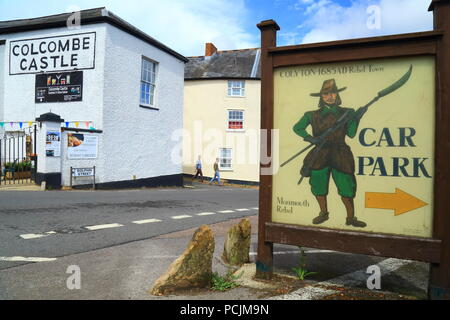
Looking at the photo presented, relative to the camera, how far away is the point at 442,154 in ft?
10.3

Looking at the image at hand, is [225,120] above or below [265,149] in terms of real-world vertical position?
above

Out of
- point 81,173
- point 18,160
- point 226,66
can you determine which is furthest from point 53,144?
point 226,66

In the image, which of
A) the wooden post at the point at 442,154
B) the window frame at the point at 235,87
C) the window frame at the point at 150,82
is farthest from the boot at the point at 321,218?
the window frame at the point at 235,87

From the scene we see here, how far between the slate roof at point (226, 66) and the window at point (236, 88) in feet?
1.73

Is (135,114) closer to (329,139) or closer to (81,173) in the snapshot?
(81,173)

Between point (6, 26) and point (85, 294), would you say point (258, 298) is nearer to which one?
point (85, 294)

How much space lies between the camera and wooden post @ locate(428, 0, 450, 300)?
3109 mm

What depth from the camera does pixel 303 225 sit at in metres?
3.72

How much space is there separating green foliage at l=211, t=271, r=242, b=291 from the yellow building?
24.8 metres

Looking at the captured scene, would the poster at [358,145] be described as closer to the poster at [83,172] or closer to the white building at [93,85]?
the white building at [93,85]

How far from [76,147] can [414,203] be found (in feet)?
42.9

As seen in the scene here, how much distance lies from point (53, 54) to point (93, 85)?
9.28ft

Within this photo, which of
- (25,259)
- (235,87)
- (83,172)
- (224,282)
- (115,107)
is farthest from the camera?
(235,87)

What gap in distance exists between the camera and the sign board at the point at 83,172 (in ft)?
45.1
